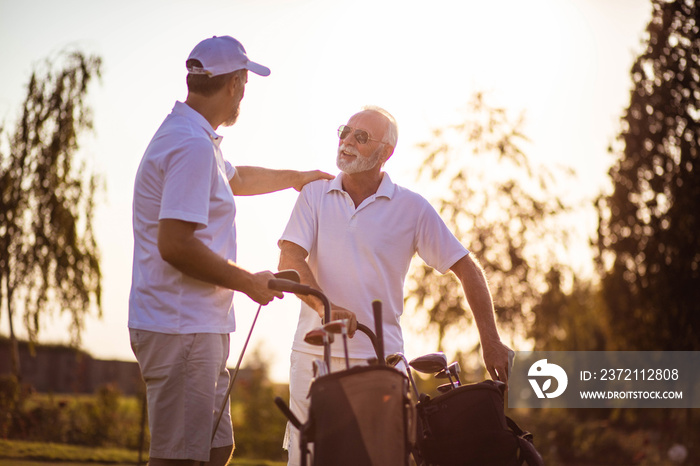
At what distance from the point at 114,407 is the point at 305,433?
28.3 feet

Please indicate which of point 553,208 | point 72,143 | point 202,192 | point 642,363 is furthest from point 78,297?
point 642,363

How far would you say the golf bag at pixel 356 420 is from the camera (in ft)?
9.54

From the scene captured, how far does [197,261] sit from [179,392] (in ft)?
1.69

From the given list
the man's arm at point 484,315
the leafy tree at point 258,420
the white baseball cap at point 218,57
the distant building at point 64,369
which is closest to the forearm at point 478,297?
the man's arm at point 484,315

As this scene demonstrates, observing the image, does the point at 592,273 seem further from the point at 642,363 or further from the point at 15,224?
the point at 15,224

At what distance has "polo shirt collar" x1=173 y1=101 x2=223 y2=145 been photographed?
3.38m

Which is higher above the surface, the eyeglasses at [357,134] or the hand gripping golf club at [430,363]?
the eyeglasses at [357,134]

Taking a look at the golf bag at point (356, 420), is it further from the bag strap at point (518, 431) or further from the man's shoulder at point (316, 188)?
the man's shoulder at point (316, 188)

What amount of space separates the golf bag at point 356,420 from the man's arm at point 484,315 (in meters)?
1.23

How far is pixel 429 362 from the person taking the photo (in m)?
→ 3.77

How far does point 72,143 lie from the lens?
38.6 ft

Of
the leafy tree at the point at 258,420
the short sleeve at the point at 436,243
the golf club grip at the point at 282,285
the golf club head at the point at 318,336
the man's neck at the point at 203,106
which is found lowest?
the leafy tree at the point at 258,420

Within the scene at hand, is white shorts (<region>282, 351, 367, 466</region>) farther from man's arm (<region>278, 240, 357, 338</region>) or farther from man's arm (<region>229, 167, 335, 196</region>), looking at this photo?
man's arm (<region>229, 167, 335, 196</region>)

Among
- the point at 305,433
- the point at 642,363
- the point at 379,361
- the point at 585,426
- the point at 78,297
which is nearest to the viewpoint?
the point at 305,433
